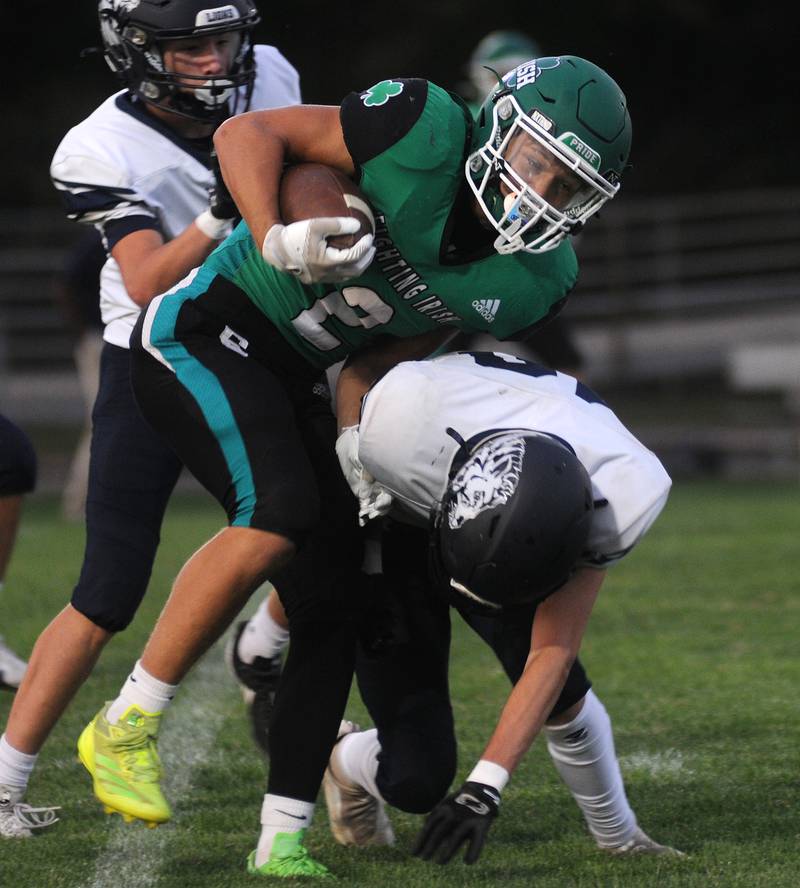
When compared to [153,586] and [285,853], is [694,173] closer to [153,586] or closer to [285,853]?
[153,586]

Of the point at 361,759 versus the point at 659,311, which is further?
the point at 659,311

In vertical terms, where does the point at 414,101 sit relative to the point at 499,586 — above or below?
above

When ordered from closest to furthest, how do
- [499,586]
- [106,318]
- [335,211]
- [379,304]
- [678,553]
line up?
[499,586]
[335,211]
[379,304]
[106,318]
[678,553]

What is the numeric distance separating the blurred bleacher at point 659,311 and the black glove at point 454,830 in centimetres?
1059

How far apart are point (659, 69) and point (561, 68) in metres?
14.8

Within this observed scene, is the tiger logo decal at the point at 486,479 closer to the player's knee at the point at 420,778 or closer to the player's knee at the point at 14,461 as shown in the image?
the player's knee at the point at 420,778

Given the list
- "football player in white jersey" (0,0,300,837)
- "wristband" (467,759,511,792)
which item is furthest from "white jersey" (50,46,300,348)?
"wristband" (467,759,511,792)

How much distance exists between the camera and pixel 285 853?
126 inches

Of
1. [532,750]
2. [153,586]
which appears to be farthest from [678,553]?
[532,750]

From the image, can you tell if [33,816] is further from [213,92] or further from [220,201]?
[213,92]

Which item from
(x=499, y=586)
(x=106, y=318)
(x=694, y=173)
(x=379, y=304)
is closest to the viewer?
(x=499, y=586)

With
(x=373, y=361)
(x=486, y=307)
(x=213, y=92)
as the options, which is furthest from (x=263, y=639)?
(x=213, y=92)

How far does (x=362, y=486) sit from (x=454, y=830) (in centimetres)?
71

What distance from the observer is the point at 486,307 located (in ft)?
11.1
